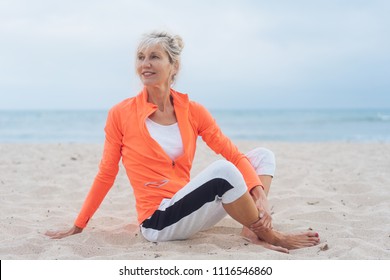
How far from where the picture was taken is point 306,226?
10.9 feet

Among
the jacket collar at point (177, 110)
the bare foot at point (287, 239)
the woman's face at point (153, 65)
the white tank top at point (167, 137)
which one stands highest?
the woman's face at point (153, 65)

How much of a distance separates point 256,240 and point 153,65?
1245 mm

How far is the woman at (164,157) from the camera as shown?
9.32ft

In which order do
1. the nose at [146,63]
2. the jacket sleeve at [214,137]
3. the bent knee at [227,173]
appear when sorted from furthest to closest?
1. the jacket sleeve at [214,137]
2. the nose at [146,63]
3. the bent knee at [227,173]

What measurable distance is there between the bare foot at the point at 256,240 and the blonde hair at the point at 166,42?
1.18 metres

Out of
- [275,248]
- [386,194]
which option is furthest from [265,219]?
[386,194]

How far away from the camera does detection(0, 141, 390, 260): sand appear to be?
109 inches

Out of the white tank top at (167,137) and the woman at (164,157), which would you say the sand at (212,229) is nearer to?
the woman at (164,157)

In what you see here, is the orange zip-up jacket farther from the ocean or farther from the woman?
the ocean

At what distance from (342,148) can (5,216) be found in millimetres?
5668

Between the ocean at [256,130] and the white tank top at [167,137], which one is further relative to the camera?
the ocean at [256,130]

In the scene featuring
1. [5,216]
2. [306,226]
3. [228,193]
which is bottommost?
[5,216]

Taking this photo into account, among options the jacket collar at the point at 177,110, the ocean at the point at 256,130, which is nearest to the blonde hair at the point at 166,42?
the jacket collar at the point at 177,110
